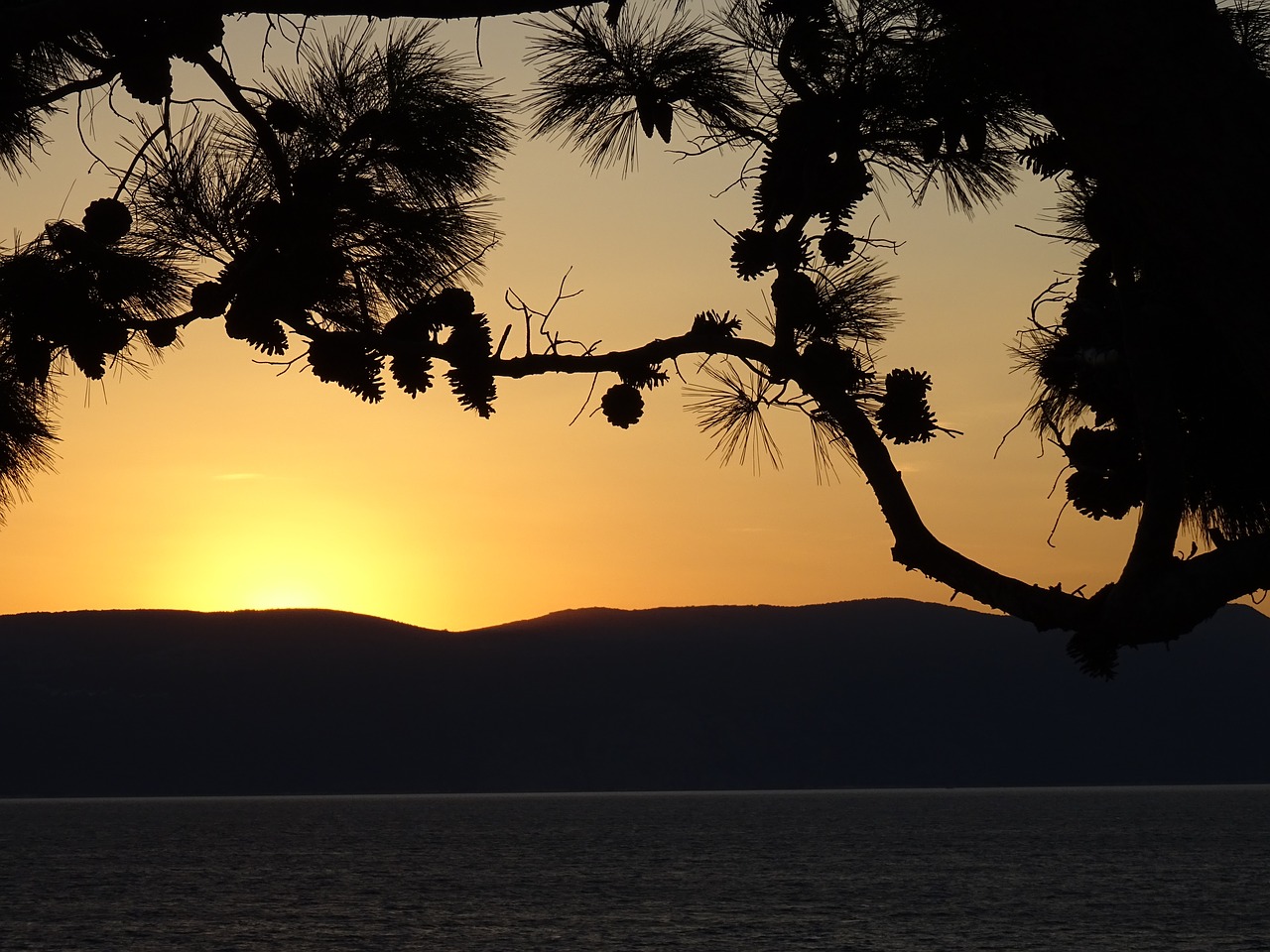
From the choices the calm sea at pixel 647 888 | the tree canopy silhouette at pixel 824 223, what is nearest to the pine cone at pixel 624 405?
the tree canopy silhouette at pixel 824 223

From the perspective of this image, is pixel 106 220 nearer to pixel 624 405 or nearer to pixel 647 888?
pixel 624 405

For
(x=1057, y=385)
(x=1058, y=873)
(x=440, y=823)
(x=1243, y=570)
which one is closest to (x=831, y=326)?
(x=1057, y=385)

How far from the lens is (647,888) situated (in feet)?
322

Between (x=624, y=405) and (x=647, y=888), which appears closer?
(x=624, y=405)

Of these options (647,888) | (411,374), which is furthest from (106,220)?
(647,888)

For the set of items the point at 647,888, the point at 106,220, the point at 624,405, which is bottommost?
the point at 647,888

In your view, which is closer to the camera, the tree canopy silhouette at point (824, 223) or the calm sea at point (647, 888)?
the tree canopy silhouette at point (824, 223)

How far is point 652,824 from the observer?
18262 cm

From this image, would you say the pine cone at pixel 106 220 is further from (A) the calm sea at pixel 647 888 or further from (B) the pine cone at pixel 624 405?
(A) the calm sea at pixel 647 888

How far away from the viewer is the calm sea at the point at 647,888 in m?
71.7

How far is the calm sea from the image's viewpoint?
71.7m

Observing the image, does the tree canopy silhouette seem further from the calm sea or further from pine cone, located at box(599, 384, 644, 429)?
the calm sea

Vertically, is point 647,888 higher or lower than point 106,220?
lower

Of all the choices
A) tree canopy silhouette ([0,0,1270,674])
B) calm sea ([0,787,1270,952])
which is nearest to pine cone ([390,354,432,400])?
tree canopy silhouette ([0,0,1270,674])
